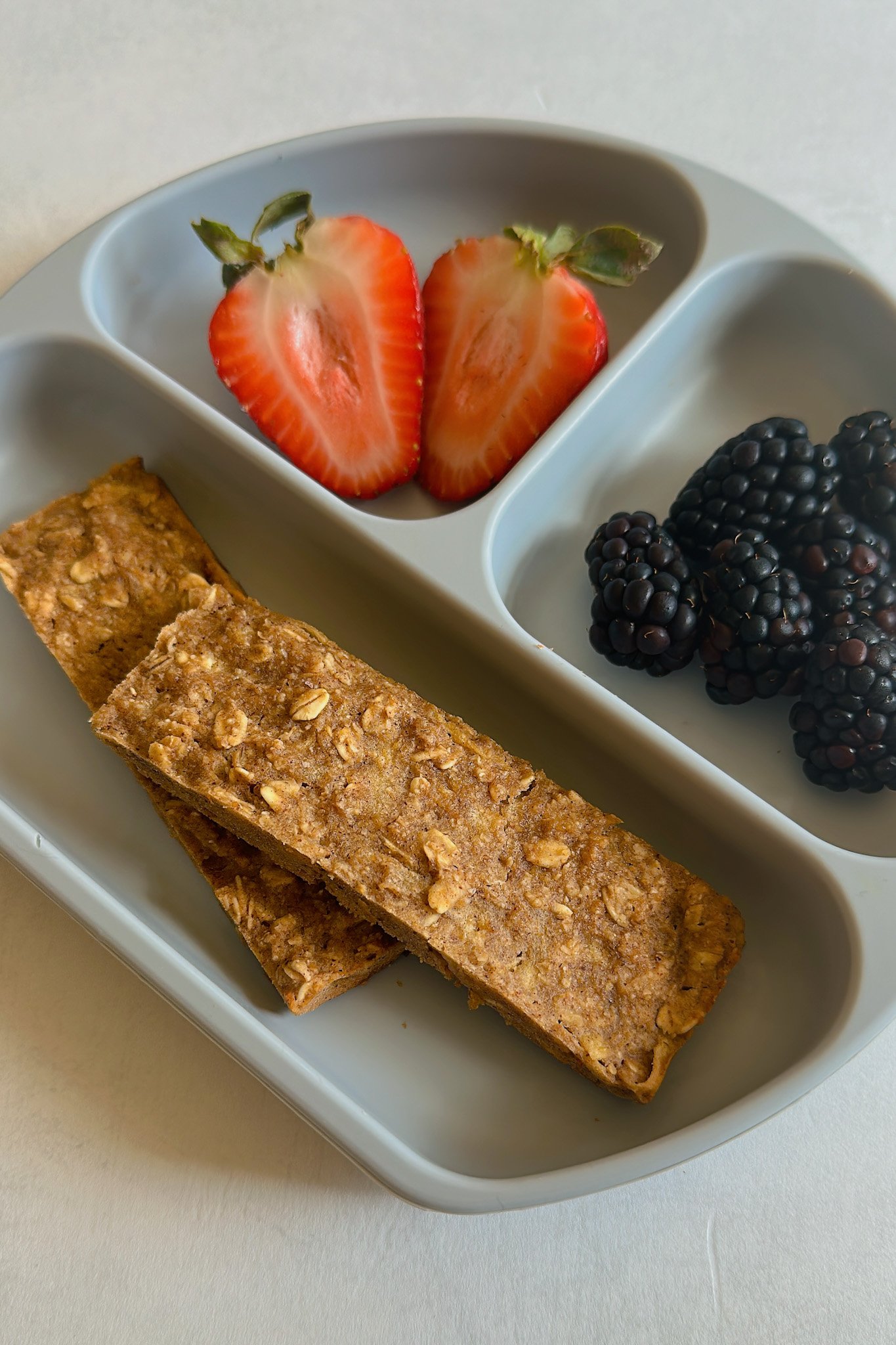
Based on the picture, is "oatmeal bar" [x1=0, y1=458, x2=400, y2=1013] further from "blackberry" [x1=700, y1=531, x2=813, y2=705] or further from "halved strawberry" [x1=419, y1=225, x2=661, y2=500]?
"blackberry" [x1=700, y1=531, x2=813, y2=705]

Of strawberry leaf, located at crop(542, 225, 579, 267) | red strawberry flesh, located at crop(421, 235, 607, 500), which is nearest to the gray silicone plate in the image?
red strawberry flesh, located at crop(421, 235, 607, 500)

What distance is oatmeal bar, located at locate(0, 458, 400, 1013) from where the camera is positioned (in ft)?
4.08

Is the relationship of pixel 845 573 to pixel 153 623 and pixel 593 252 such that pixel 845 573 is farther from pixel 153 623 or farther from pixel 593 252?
pixel 153 623

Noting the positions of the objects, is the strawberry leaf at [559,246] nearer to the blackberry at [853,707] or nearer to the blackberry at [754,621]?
the blackberry at [754,621]

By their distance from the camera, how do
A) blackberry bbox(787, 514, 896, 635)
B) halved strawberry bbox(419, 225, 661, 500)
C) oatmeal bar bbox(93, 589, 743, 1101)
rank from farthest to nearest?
halved strawberry bbox(419, 225, 661, 500), blackberry bbox(787, 514, 896, 635), oatmeal bar bbox(93, 589, 743, 1101)

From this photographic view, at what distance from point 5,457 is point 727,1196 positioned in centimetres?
162

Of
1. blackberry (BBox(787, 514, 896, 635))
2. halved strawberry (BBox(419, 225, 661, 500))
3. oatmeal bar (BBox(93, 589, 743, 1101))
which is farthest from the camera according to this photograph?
halved strawberry (BBox(419, 225, 661, 500))

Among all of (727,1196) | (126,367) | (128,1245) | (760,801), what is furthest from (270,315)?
(727,1196)

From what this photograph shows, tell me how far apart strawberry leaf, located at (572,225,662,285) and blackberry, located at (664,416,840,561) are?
0.30 meters

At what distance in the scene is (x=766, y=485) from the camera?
131 centimetres

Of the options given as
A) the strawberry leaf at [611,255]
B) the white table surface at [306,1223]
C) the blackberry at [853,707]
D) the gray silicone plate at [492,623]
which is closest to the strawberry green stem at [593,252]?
the strawberry leaf at [611,255]

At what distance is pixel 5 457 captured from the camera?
1520mm

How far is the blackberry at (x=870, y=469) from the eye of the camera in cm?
133

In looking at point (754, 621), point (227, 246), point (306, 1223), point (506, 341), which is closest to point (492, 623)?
point (754, 621)
